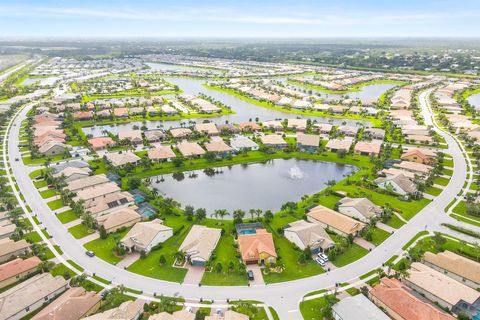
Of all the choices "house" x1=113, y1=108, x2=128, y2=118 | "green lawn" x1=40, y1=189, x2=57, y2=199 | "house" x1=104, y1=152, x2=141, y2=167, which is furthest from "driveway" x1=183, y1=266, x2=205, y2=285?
"house" x1=113, y1=108, x2=128, y2=118

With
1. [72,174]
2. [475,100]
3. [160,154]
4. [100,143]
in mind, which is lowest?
[72,174]

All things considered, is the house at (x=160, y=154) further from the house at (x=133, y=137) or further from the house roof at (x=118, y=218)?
the house roof at (x=118, y=218)

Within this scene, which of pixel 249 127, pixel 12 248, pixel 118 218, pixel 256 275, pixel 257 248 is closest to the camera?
pixel 256 275

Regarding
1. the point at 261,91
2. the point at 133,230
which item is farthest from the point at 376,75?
the point at 133,230

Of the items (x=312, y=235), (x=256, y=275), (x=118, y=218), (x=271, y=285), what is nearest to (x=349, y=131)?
(x=312, y=235)

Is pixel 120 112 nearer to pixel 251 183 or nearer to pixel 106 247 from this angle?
pixel 251 183

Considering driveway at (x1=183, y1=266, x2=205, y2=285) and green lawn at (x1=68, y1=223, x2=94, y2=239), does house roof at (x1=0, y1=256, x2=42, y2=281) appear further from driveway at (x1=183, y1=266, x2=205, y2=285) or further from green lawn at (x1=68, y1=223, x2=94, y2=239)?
driveway at (x1=183, y1=266, x2=205, y2=285)

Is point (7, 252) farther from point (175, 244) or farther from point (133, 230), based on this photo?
point (175, 244)

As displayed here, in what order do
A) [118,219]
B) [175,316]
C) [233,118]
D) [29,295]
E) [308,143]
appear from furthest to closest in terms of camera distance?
[233,118] < [308,143] < [118,219] < [29,295] < [175,316]

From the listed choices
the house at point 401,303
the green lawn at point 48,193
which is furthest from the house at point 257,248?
the green lawn at point 48,193
